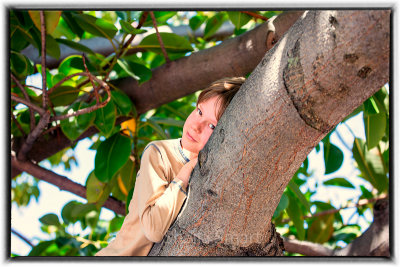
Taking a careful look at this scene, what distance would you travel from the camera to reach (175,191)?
59 cm

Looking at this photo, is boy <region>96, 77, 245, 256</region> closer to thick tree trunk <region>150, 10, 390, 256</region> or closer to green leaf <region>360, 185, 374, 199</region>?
thick tree trunk <region>150, 10, 390, 256</region>

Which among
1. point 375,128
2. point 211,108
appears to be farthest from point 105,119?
point 375,128

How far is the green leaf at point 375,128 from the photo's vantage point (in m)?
1.04

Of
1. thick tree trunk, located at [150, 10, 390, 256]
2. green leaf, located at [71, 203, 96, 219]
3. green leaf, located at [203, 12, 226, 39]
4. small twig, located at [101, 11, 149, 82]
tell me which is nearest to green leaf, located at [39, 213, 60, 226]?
green leaf, located at [71, 203, 96, 219]

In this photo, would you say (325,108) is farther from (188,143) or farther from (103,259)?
(103,259)

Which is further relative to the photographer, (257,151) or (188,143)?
(188,143)

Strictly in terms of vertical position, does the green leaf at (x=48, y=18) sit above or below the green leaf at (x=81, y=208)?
above

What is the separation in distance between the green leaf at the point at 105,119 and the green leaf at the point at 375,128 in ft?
1.91

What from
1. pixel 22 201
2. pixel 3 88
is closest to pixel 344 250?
pixel 3 88

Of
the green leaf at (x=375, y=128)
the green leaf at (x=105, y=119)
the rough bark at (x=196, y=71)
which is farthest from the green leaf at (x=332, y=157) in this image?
the green leaf at (x=105, y=119)

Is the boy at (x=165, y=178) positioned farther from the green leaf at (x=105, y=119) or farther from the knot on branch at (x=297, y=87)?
the green leaf at (x=105, y=119)

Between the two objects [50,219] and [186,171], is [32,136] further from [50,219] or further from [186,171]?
[186,171]

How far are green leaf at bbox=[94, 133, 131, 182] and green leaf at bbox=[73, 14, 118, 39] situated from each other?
0.78 ft

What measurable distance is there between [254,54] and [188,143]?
1.43 ft
